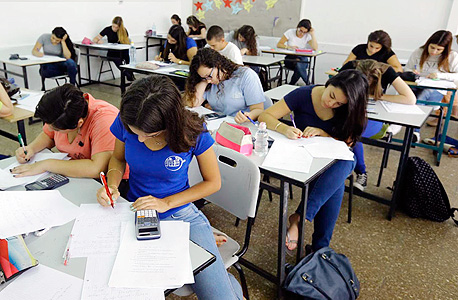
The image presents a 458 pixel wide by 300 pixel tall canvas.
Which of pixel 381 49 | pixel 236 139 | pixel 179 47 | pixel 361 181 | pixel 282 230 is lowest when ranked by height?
pixel 361 181

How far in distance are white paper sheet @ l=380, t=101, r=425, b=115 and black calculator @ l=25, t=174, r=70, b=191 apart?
2109 mm

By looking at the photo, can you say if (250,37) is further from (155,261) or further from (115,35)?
(155,261)

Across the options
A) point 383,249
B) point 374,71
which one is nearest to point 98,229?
point 383,249

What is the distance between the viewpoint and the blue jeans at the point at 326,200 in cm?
178

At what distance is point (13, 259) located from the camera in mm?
877

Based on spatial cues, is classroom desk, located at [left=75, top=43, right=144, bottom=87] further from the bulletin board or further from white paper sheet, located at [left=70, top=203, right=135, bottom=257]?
white paper sheet, located at [left=70, top=203, right=135, bottom=257]

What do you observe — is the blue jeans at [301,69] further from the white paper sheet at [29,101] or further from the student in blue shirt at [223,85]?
the white paper sheet at [29,101]

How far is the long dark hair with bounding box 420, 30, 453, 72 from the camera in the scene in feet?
12.2

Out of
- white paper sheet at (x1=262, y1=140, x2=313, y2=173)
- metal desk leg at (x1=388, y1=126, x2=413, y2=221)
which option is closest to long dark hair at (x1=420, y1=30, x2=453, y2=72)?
metal desk leg at (x1=388, y1=126, x2=413, y2=221)

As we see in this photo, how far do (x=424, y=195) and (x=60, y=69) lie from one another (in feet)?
14.9

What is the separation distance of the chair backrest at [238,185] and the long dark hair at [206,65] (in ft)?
3.18

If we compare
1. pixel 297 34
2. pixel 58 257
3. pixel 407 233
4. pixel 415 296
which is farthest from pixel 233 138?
pixel 297 34

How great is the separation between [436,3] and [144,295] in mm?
5831

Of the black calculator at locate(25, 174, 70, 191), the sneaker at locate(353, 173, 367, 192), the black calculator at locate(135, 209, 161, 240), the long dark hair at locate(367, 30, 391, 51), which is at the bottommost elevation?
the sneaker at locate(353, 173, 367, 192)
